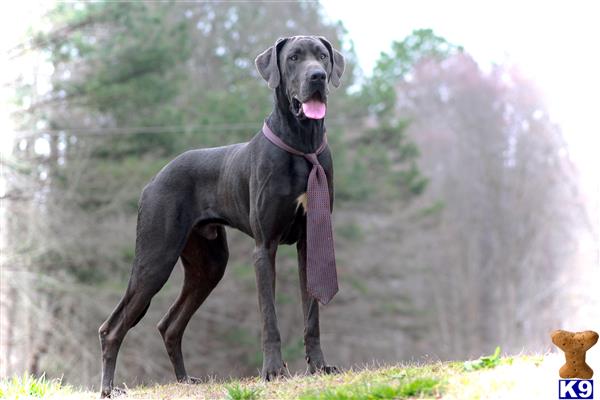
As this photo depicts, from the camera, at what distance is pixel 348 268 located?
86.9 feet

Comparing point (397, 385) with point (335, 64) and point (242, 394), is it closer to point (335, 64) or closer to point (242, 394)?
point (242, 394)

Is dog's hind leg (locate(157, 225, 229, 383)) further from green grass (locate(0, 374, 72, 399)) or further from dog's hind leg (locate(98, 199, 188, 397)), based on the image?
green grass (locate(0, 374, 72, 399))

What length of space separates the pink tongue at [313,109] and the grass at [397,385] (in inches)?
69.5

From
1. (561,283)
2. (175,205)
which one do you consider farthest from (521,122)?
(175,205)

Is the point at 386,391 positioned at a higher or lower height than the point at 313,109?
lower

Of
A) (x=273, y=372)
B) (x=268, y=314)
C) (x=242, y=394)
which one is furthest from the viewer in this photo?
(x=268, y=314)

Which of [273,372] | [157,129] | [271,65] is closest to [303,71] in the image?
[271,65]

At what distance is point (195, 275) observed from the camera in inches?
292

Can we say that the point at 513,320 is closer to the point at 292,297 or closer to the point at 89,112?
the point at 292,297

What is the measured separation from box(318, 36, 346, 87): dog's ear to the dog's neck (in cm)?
36

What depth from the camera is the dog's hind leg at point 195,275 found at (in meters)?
7.38

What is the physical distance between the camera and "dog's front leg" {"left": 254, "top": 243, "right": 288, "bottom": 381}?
20.2 ft

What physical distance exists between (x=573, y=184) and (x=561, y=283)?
12.6 feet

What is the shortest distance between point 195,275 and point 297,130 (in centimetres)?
175
